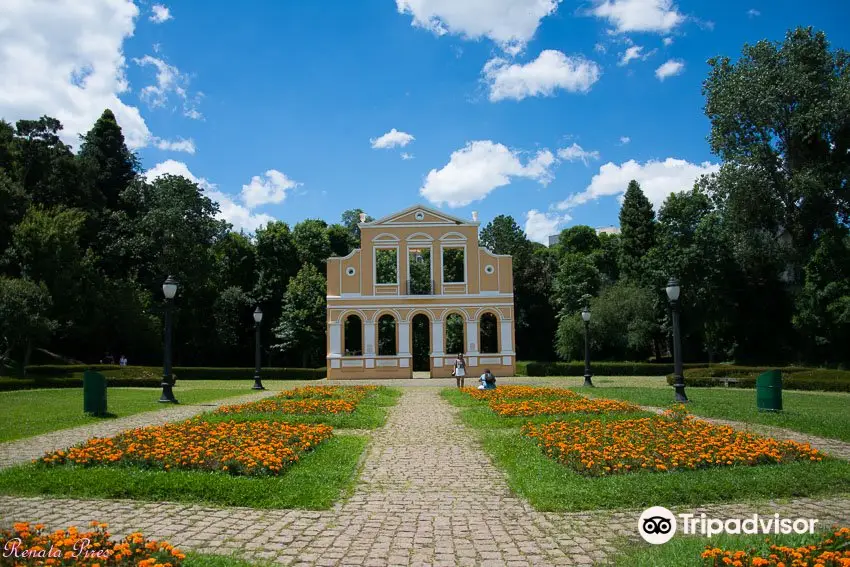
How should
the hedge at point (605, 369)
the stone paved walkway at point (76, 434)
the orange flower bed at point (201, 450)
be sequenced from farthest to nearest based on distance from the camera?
the hedge at point (605, 369) < the stone paved walkway at point (76, 434) < the orange flower bed at point (201, 450)

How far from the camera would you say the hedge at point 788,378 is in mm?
24892

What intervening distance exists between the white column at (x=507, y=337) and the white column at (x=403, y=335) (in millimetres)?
6048

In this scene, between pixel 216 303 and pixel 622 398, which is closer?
pixel 622 398

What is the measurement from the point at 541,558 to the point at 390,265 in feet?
157

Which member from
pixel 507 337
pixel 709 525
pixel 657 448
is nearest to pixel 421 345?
pixel 507 337

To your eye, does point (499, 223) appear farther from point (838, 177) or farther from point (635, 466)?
point (635, 466)

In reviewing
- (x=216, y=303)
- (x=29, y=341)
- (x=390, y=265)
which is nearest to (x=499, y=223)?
(x=390, y=265)


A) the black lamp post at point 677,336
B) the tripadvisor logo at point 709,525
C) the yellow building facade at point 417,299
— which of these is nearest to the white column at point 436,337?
the yellow building facade at point 417,299

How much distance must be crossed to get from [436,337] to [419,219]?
7.77 meters

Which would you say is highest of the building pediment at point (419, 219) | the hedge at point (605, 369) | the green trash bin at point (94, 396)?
the building pediment at point (419, 219)

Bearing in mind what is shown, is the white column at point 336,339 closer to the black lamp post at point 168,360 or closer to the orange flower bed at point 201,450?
the black lamp post at point 168,360

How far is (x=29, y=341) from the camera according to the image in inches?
1257

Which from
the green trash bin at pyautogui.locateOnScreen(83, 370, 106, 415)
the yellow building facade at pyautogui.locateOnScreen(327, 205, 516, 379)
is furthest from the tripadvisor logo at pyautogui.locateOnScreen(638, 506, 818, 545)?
the yellow building facade at pyautogui.locateOnScreen(327, 205, 516, 379)

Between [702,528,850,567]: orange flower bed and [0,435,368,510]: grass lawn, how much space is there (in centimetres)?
391
